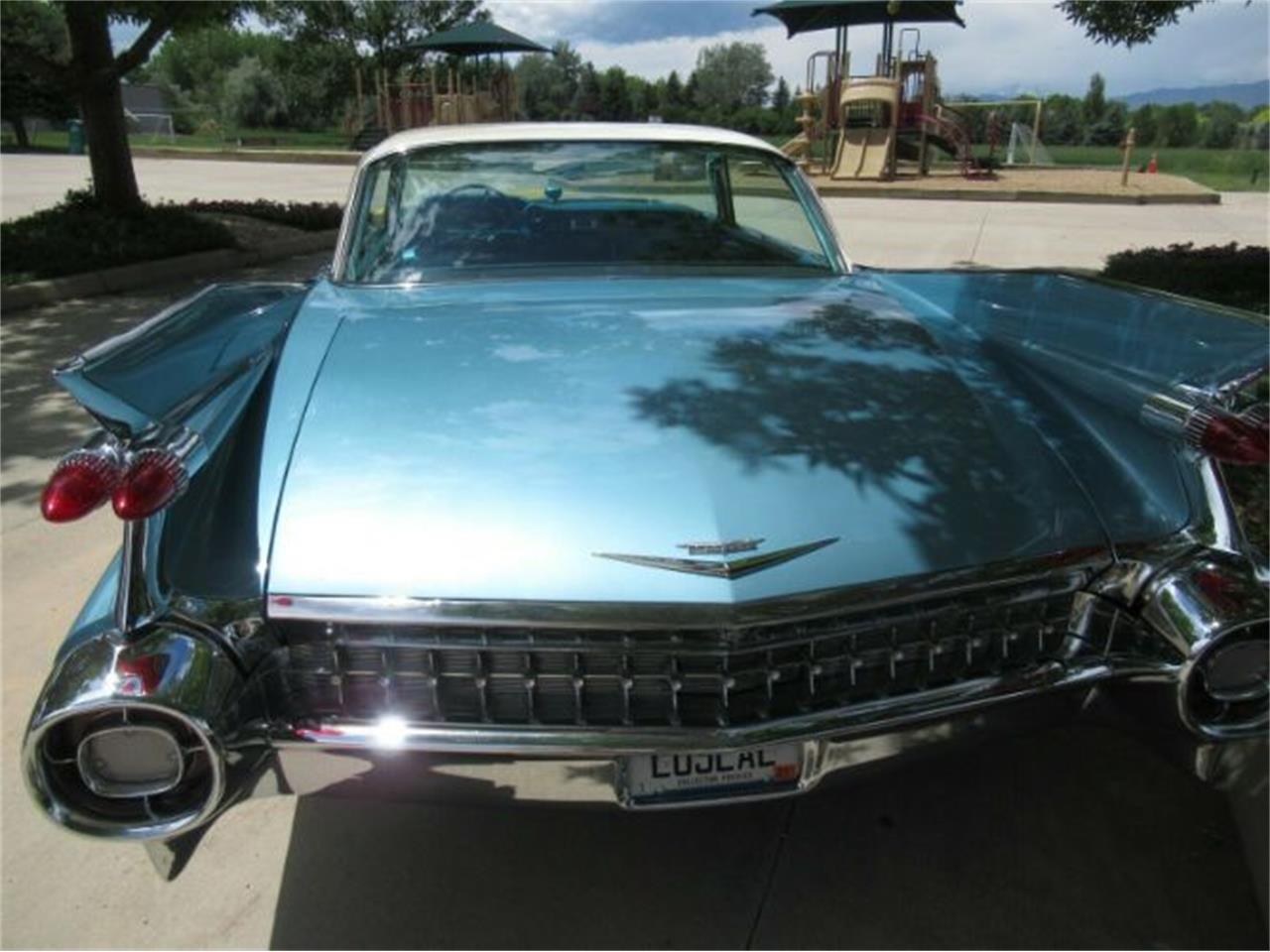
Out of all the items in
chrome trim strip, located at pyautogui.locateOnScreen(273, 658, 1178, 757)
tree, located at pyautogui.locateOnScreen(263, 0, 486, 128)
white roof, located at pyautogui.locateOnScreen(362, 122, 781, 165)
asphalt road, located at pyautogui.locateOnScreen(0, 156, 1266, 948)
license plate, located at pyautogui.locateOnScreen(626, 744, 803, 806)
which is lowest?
asphalt road, located at pyautogui.locateOnScreen(0, 156, 1266, 948)

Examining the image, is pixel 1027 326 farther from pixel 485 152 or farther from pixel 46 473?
pixel 46 473

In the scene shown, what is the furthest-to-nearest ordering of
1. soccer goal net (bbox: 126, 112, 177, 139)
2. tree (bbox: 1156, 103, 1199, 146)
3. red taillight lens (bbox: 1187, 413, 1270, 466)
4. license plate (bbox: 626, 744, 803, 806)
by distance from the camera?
tree (bbox: 1156, 103, 1199, 146) → soccer goal net (bbox: 126, 112, 177, 139) → red taillight lens (bbox: 1187, 413, 1270, 466) → license plate (bbox: 626, 744, 803, 806)

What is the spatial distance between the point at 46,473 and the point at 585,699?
355 centimetres

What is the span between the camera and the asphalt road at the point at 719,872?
6.95 feet

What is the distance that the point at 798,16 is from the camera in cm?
2147

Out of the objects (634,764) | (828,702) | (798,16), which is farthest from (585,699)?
(798,16)

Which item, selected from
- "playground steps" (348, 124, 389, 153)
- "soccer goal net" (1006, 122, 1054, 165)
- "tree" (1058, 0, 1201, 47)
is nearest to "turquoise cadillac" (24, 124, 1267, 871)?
"tree" (1058, 0, 1201, 47)

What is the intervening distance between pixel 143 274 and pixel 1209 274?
28.5ft

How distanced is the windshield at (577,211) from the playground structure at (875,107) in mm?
17939

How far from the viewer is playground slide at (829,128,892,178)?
20.9m

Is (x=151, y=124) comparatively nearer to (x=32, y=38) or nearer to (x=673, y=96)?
(x=673, y=96)

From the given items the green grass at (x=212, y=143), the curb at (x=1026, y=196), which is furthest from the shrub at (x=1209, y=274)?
the green grass at (x=212, y=143)

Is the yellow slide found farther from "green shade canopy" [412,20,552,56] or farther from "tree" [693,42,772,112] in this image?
"tree" [693,42,772,112]

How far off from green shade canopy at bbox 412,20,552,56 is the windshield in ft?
65.4
